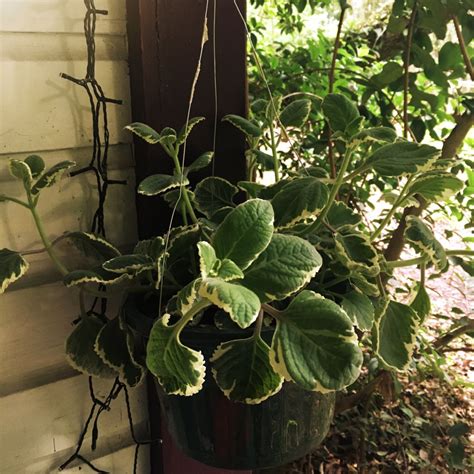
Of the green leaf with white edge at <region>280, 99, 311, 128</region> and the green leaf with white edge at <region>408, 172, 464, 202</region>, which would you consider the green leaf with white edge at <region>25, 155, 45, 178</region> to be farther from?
the green leaf with white edge at <region>408, 172, 464, 202</region>

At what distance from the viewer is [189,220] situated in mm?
974

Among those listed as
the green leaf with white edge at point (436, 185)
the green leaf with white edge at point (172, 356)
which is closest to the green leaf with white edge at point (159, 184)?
the green leaf with white edge at point (172, 356)

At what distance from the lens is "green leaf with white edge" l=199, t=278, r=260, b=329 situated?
50cm

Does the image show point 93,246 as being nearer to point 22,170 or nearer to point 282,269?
point 22,170

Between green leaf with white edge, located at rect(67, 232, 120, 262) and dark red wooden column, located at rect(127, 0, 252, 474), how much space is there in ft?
0.40

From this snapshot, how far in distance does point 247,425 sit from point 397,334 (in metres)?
0.23

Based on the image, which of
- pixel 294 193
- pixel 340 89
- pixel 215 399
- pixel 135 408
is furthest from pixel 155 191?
pixel 340 89

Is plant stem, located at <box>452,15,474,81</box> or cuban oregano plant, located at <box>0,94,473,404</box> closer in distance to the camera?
cuban oregano plant, located at <box>0,94,473,404</box>

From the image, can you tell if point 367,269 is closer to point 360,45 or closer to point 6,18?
point 6,18

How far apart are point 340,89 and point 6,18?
93 centimetres

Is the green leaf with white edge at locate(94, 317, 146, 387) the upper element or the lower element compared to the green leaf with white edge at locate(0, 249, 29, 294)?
lower

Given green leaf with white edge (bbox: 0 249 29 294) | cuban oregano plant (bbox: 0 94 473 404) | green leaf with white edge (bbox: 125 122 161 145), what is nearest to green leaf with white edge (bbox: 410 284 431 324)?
cuban oregano plant (bbox: 0 94 473 404)

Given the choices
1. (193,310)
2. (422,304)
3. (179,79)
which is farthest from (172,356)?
(179,79)

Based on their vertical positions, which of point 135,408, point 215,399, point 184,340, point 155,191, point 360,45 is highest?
point 360,45
